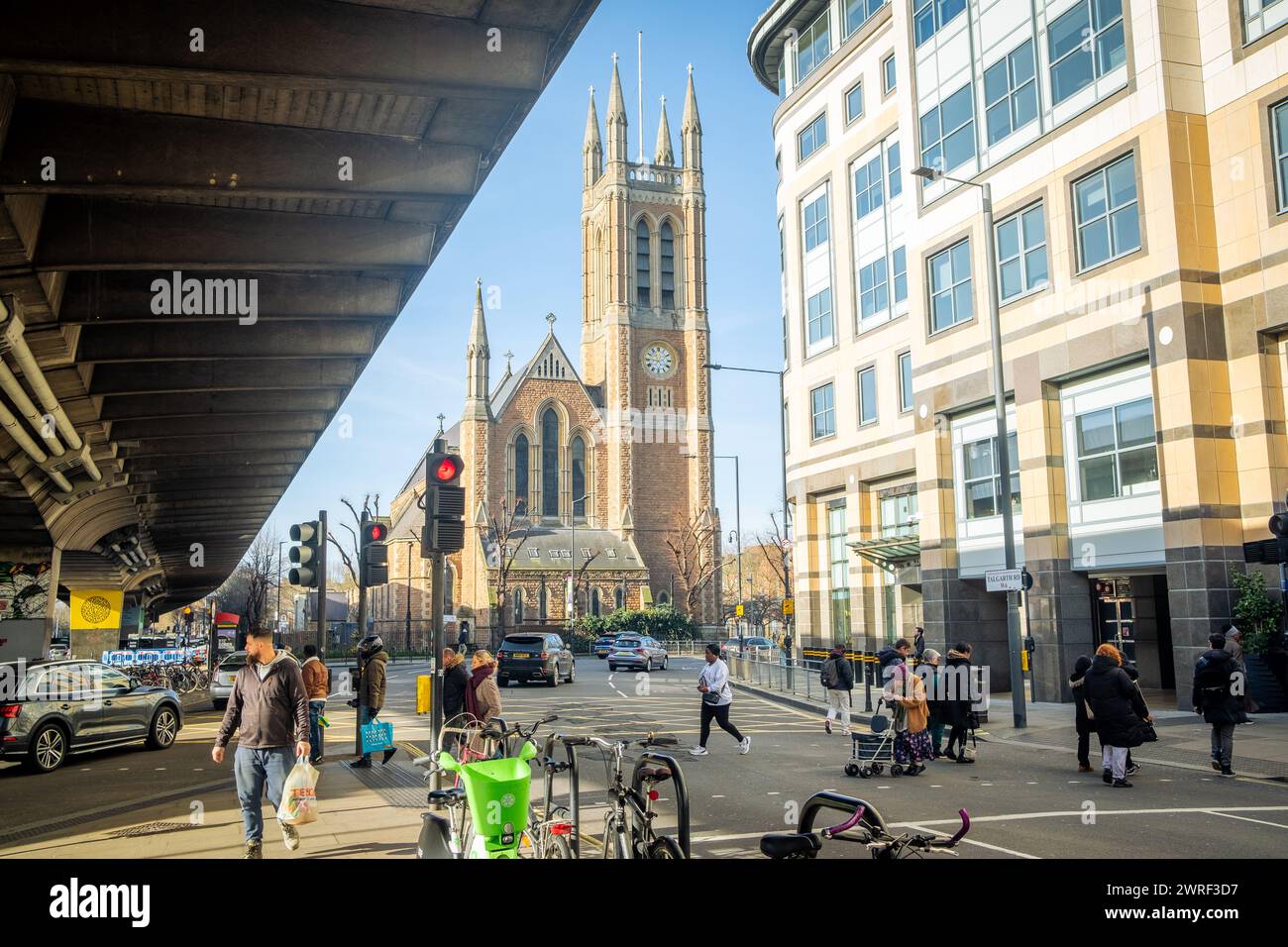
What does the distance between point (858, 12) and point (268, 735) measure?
3360cm

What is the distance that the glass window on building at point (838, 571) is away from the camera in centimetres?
3575

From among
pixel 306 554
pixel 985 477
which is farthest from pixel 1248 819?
pixel 985 477

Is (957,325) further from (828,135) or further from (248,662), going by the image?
(248,662)

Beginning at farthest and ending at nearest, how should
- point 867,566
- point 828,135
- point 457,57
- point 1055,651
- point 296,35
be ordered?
point 828,135
point 867,566
point 1055,651
point 457,57
point 296,35

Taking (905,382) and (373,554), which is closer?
(373,554)

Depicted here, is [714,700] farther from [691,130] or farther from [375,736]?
[691,130]

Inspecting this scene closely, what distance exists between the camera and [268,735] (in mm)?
7801

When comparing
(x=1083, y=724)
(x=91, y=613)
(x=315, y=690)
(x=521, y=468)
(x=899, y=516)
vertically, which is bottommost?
(x=1083, y=724)

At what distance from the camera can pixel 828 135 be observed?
36812mm

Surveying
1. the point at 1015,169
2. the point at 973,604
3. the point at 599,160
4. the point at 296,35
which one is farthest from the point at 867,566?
the point at 599,160

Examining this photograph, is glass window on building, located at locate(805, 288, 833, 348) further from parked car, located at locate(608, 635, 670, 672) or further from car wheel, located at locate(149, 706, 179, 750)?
car wheel, located at locate(149, 706, 179, 750)

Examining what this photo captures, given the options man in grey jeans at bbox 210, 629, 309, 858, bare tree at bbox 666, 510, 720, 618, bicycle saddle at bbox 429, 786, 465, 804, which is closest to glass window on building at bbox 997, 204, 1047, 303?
man in grey jeans at bbox 210, 629, 309, 858

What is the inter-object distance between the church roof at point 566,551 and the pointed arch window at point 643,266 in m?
19.5

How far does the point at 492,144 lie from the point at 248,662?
16.0ft
